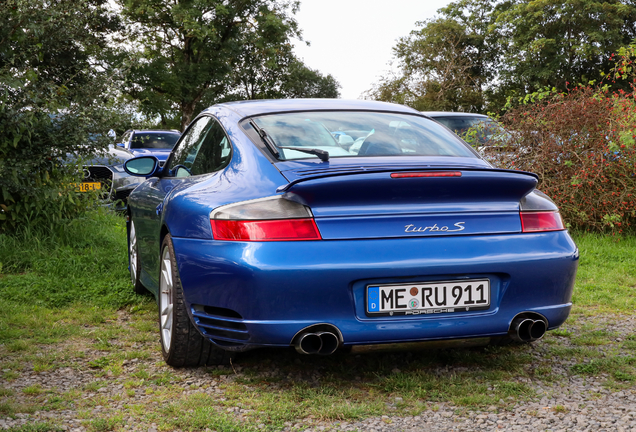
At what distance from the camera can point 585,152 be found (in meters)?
7.72

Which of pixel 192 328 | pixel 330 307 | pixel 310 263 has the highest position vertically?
pixel 310 263

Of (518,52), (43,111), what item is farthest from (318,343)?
(518,52)

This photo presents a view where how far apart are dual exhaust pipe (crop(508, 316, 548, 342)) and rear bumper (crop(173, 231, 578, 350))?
0.14ft

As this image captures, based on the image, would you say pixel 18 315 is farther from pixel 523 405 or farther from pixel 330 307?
pixel 523 405

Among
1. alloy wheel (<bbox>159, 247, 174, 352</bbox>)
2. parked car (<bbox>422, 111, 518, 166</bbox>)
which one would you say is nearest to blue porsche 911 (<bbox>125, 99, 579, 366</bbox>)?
alloy wheel (<bbox>159, 247, 174, 352</bbox>)

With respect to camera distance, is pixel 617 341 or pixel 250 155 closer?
pixel 250 155

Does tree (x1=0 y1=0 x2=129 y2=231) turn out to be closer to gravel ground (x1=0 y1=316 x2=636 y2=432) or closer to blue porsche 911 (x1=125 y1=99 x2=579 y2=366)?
gravel ground (x1=0 y1=316 x2=636 y2=432)

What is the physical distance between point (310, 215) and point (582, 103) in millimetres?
6154

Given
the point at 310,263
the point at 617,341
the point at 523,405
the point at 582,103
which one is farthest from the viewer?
the point at 582,103

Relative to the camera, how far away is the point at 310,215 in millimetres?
2822

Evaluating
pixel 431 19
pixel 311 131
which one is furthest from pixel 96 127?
pixel 431 19

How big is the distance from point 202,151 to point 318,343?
1.66 m

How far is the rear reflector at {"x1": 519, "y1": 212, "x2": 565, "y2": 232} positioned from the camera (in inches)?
122

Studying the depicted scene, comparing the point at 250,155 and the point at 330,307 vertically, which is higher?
the point at 250,155
